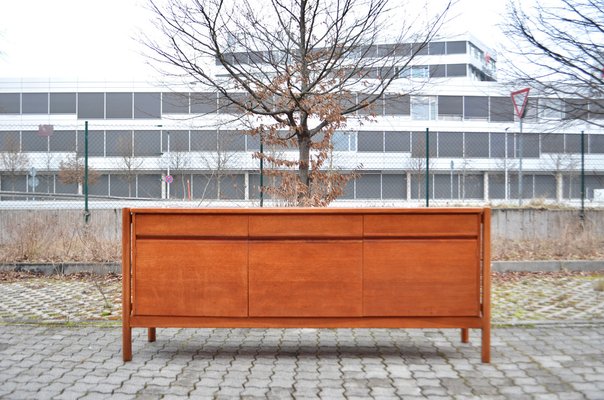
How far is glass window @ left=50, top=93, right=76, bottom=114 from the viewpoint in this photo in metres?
32.4

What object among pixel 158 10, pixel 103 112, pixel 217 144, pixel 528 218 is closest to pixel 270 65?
pixel 158 10

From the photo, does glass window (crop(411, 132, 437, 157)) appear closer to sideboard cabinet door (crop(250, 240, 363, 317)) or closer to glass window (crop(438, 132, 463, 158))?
glass window (crop(438, 132, 463, 158))

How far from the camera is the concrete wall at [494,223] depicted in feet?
33.3

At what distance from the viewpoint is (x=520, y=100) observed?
1011cm

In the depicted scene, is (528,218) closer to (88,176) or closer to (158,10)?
(158,10)

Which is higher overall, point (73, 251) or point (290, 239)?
point (290, 239)

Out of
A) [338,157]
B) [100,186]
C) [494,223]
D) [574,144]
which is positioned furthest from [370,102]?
[574,144]

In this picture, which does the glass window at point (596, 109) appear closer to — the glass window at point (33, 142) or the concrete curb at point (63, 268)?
the concrete curb at point (63, 268)

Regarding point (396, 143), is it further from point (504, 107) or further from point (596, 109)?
point (596, 109)

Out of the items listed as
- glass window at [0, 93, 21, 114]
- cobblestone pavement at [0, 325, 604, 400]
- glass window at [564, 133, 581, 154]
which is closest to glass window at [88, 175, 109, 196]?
cobblestone pavement at [0, 325, 604, 400]

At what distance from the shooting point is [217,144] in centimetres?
1188

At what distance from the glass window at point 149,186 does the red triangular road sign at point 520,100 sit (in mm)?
7531

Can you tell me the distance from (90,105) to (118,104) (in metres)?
3.10

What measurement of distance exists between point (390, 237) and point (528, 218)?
7.93m
